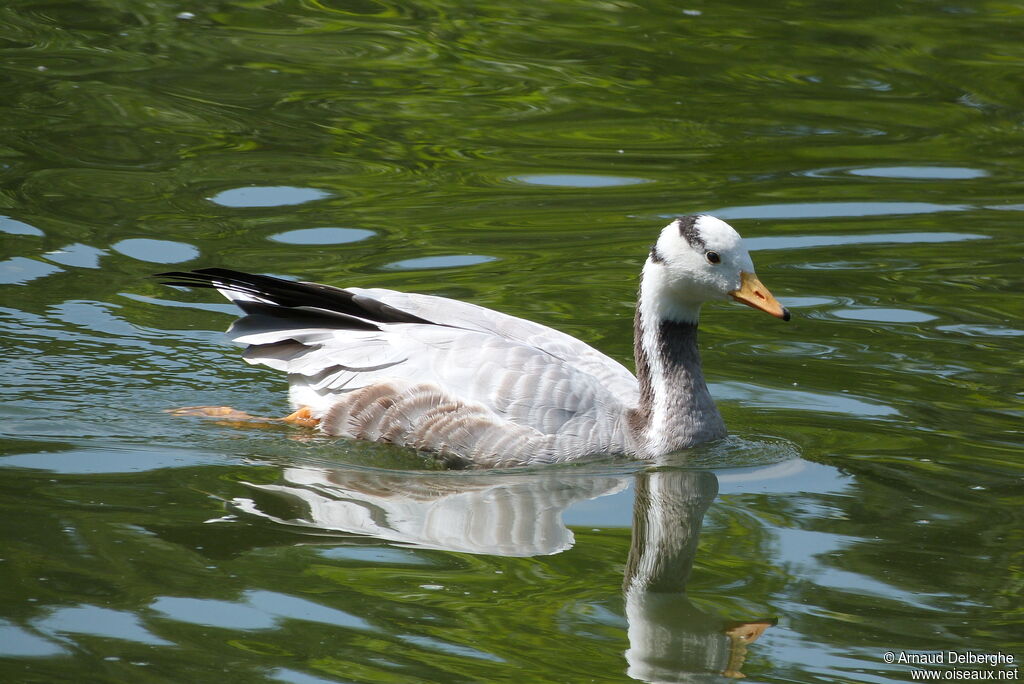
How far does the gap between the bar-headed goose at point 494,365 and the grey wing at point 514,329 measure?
0.03 feet

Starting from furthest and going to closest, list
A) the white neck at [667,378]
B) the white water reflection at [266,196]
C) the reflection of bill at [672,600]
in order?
the white water reflection at [266,196] → the white neck at [667,378] → the reflection of bill at [672,600]

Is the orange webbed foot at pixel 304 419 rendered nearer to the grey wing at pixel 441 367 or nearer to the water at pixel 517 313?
the grey wing at pixel 441 367

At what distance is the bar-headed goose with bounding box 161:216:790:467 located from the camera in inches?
329

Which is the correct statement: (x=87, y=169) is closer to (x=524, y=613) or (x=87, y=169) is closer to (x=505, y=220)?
(x=505, y=220)

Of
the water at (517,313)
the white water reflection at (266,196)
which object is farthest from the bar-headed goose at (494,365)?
the white water reflection at (266,196)

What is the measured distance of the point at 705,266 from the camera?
8.44 m

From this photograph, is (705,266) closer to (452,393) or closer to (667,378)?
(667,378)

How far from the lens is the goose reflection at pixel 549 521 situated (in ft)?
20.2

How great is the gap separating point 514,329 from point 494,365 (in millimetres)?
562

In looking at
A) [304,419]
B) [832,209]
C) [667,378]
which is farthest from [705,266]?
[832,209]

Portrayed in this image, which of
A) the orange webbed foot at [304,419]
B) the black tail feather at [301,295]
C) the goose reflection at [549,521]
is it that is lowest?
the orange webbed foot at [304,419]

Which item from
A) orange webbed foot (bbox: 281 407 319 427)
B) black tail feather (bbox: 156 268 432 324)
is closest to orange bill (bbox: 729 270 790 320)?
black tail feather (bbox: 156 268 432 324)

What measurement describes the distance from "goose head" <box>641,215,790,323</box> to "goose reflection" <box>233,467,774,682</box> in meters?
1.06

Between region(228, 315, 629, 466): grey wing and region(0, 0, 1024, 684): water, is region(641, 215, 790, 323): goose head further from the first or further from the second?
region(0, 0, 1024, 684): water
